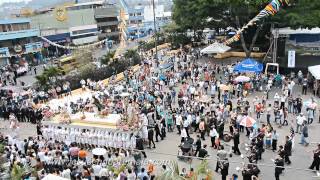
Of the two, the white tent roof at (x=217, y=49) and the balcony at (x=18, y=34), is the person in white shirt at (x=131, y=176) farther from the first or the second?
the balcony at (x=18, y=34)

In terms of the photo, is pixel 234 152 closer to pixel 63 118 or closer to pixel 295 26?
pixel 63 118

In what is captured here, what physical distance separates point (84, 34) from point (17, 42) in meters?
17.4

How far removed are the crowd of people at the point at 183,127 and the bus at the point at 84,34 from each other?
125 ft

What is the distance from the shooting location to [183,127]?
723 inches

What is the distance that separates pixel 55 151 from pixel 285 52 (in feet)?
81.1

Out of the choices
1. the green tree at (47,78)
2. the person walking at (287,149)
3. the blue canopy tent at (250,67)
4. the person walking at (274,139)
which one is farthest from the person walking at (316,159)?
the green tree at (47,78)

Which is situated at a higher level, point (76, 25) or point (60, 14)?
point (60, 14)

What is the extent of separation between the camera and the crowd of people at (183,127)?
14180 millimetres

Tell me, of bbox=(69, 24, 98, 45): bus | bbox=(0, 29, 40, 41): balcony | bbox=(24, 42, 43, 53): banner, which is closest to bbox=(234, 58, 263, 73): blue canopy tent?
bbox=(0, 29, 40, 41): balcony

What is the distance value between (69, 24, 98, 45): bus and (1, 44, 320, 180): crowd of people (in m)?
38.2

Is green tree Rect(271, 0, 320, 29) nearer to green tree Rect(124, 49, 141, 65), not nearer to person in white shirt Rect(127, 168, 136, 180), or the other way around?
green tree Rect(124, 49, 141, 65)

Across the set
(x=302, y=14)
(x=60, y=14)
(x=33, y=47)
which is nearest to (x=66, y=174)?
(x=302, y=14)

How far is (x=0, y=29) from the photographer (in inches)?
1989

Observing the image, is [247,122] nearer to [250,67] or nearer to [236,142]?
[236,142]
